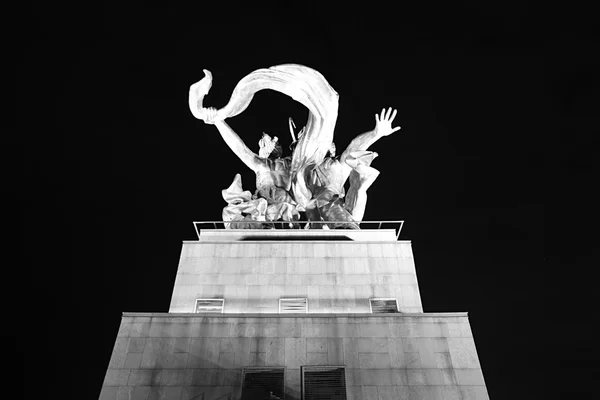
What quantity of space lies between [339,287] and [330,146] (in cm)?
1016

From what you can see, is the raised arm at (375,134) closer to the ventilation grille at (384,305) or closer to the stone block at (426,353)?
the ventilation grille at (384,305)

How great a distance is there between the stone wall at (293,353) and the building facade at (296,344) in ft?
0.11

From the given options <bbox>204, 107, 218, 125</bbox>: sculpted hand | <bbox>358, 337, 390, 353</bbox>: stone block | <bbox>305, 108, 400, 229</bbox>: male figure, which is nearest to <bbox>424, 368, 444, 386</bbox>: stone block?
<bbox>358, 337, 390, 353</bbox>: stone block

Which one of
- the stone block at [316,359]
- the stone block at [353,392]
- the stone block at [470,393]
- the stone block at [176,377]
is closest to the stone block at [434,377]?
the stone block at [470,393]

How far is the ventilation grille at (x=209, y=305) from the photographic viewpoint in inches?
804

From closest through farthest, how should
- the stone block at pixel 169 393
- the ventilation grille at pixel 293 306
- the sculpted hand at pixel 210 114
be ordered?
the stone block at pixel 169 393 → the ventilation grille at pixel 293 306 → the sculpted hand at pixel 210 114

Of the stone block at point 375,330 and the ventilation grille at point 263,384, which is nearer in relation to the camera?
the ventilation grille at point 263,384

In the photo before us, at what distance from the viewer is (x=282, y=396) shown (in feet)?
53.1

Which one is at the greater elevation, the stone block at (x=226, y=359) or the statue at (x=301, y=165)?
the statue at (x=301, y=165)

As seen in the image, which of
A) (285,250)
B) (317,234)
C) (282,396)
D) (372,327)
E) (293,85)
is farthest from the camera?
(293,85)

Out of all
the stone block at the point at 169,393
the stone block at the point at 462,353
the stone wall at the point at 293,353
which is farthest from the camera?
the stone block at the point at 462,353

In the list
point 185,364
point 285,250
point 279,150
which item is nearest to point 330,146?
point 279,150

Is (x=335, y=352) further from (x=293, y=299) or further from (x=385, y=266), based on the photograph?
(x=385, y=266)

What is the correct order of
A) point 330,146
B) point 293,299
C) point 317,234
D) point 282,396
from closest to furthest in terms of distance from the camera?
1. point 282,396
2. point 293,299
3. point 317,234
4. point 330,146
